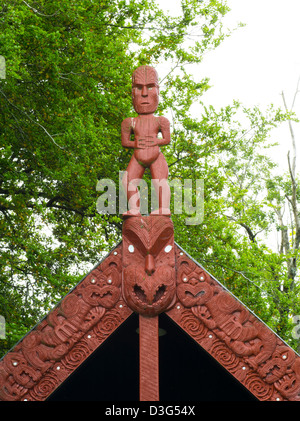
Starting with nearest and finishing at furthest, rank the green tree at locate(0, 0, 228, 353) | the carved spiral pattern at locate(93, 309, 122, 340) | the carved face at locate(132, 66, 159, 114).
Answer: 1. the carved spiral pattern at locate(93, 309, 122, 340)
2. the carved face at locate(132, 66, 159, 114)
3. the green tree at locate(0, 0, 228, 353)

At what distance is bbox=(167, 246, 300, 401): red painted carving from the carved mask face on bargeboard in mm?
122

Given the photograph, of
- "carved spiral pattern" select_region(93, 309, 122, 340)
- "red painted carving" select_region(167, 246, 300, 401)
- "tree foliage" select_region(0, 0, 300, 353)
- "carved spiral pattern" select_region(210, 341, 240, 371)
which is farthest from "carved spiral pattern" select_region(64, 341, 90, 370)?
"tree foliage" select_region(0, 0, 300, 353)

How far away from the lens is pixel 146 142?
17.5 ft

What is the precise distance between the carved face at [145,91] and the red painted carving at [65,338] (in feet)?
4.85

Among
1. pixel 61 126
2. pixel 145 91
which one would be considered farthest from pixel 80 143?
pixel 145 91

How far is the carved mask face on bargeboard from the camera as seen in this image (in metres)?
4.81

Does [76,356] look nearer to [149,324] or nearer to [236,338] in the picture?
[149,324]

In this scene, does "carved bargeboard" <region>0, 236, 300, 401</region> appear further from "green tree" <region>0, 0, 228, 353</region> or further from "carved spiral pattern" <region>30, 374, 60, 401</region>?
"green tree" <region>0, 0, 228, 353</region>

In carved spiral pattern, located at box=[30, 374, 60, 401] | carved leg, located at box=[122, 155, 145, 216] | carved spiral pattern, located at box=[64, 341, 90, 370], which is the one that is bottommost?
carved spiral pattern, located at box=[30, 374, 60, 401]

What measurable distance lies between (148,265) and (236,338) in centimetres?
86

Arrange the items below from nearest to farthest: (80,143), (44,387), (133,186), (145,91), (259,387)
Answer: (259,387), (44,387), (133,186), (145,91), (80,143)

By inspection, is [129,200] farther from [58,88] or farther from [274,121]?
[274,121]

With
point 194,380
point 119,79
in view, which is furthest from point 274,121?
point 194,380

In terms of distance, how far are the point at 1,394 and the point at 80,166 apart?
733 centimetres
